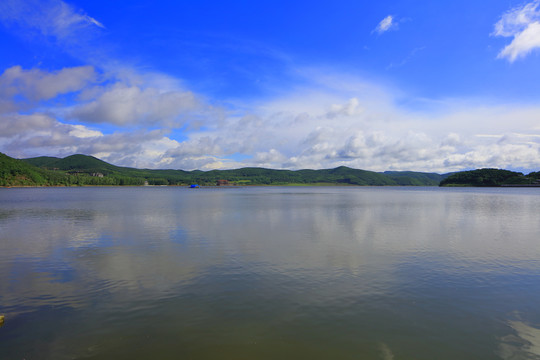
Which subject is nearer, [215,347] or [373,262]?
[215,347]

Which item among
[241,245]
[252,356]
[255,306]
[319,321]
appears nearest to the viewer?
[252,356]

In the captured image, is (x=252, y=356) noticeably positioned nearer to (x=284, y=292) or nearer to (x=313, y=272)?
(x=284, y=292)

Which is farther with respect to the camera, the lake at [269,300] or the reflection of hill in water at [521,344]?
the lake at [269,300]

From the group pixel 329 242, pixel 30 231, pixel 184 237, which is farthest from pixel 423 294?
pixel 30 231

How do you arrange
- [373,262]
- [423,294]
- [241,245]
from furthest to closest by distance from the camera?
[241,245], [373,262], [423,294]

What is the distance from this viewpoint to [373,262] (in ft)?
68.3

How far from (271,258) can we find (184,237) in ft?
41.1

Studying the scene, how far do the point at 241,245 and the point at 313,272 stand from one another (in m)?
9.73

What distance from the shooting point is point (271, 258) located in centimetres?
2181

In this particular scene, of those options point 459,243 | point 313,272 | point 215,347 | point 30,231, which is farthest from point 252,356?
point 30,231

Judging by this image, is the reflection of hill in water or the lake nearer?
the reflection of hill in water

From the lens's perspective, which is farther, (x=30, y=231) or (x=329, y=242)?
(x=30, y=231)

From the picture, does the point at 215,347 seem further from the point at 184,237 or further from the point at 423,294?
the point at 184,237

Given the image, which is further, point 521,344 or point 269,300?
point 269,300
